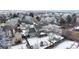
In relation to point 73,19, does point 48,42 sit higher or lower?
lower

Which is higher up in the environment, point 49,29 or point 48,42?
point 49,29

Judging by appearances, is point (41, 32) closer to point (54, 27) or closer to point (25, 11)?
point (54, 27)
